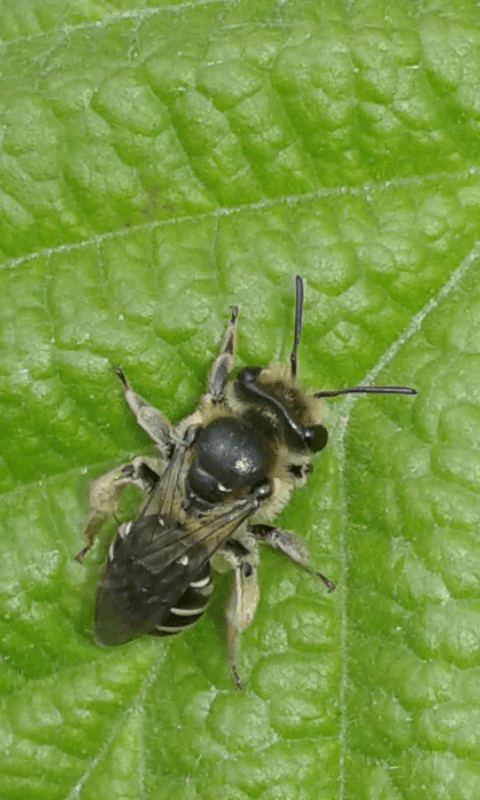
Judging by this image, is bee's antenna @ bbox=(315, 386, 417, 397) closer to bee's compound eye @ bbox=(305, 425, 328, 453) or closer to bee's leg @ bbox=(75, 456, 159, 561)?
bee's compound eye @ bbox=(305, 425, 328, 453)

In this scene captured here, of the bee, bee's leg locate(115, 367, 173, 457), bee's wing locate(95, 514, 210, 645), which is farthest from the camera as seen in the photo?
bee's leg locate(115, 367, 173, 457)

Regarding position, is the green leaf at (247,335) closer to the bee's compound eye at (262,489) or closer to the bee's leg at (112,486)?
the bee's leg at (112,486)

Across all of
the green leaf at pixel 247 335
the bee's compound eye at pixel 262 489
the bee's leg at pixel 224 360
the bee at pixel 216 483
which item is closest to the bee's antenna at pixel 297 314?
the bee at pixel 216 483

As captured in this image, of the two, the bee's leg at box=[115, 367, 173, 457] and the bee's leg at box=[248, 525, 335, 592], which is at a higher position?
the bee's leg at box=[115, 367, 173, 457]

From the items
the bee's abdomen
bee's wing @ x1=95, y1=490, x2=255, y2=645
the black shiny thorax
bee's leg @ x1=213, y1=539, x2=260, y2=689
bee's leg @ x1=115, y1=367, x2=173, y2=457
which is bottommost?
bee's leg @ x1=213, y1=539, x2=260, y2=689

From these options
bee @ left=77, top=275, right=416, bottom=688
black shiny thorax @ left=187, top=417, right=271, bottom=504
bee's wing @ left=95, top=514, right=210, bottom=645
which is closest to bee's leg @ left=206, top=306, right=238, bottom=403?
bee @ left=77, top=275, right=416, bottom=688

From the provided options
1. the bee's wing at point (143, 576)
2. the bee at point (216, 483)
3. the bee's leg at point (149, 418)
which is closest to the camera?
the bee's wing at point (143, 576)

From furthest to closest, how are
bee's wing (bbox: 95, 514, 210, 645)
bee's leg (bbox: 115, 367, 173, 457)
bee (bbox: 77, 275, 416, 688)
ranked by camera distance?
1. bee's leg (bbox: 115, 367, 173, 457)
2. bee (bbox: 77, 275, 416, 688)
3. bee's wing (bbox: 95, 514, 210, 645)

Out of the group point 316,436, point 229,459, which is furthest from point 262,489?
point 316,436
